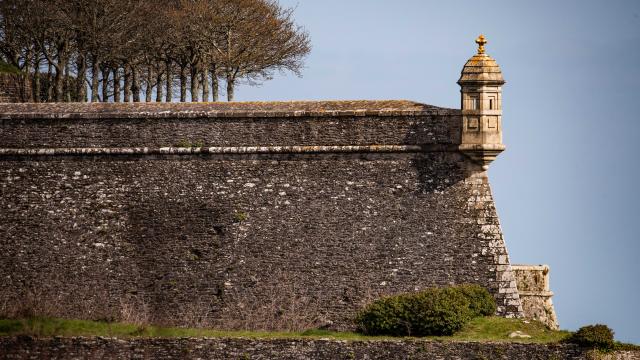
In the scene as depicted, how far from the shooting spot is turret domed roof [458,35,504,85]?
43.7 m

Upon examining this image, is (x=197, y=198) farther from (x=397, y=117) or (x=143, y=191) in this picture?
(x=397, y=117)

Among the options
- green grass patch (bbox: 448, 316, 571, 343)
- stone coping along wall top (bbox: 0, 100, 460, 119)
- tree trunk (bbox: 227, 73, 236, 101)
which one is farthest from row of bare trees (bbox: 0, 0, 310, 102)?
green grass patch (bbox: 448, 316, 571, 343)

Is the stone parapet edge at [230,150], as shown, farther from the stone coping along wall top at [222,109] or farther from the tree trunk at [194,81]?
the tree trunk at [194,81]

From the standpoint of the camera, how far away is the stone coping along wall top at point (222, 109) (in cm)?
4450

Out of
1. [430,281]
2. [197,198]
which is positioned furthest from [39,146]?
[430,281]

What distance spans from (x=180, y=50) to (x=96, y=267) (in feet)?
64.1

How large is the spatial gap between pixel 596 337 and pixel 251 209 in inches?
448

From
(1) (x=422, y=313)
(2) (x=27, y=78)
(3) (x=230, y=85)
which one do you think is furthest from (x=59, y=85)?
(1) (x=422, y=313)

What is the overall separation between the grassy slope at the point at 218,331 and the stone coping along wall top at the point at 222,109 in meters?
6.67

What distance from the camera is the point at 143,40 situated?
199 feet

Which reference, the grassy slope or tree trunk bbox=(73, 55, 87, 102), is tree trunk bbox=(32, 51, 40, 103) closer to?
tree trunk bbox=(73, 55, 87, 102)

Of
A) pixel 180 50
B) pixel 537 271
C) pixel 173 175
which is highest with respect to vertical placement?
pixel 180 50

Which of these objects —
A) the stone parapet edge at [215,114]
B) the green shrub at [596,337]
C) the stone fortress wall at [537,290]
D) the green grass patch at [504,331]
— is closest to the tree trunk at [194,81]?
the stone parapet edge at [215,114]

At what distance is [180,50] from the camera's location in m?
62.5
